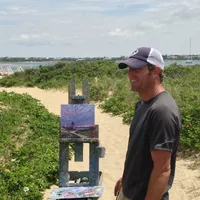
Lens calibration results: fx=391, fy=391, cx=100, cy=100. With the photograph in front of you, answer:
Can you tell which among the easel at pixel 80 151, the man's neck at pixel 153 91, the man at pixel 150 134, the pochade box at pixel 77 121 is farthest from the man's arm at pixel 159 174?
the pochade box at pixel 77 121

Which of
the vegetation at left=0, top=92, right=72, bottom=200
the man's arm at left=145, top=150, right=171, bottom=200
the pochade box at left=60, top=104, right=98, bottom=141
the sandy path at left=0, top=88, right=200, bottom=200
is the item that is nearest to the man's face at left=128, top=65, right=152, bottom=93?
the man's arm at left=145, top=150, right=171, bottom=200

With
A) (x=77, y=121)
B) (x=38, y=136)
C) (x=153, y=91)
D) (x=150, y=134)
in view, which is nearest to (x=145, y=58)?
(x=153, y=91)

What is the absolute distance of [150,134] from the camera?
2371 mm

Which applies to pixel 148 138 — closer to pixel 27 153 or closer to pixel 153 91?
pixel 153 91

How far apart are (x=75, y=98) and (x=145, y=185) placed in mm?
2551

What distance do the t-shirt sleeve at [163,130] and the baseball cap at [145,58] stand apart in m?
0.33

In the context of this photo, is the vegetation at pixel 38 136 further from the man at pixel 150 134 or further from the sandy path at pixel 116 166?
the man at pixel 150 134

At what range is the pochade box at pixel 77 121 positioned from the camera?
4.75 m

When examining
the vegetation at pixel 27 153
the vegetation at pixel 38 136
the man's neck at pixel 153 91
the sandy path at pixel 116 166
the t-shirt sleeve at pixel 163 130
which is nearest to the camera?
the t-shirt sleeve at pixel 163 130

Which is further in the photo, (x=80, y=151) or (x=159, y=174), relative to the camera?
(x=80, y=151)

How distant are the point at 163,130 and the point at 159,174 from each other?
273mm

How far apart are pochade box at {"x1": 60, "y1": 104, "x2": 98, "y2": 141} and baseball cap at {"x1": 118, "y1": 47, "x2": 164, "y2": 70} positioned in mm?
2255

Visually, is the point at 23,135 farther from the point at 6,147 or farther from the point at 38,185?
the point at 38,185

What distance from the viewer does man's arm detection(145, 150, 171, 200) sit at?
7.61 feet
